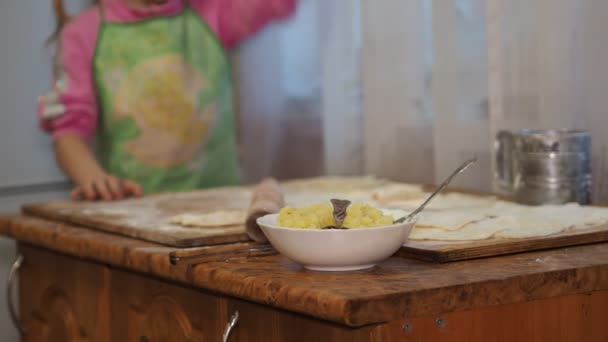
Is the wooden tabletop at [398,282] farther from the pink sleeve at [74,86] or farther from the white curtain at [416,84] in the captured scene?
the pink sleeve at [74,86]

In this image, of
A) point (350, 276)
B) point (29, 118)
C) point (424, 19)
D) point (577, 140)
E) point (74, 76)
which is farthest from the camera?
point (29, 118)

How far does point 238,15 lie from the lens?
2.14 m

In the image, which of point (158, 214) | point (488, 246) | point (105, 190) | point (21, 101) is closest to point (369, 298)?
point (488, 246)

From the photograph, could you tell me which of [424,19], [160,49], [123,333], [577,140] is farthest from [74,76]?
[577,140]

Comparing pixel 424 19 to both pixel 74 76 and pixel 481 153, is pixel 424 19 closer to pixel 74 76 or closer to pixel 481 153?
pixel 481 153

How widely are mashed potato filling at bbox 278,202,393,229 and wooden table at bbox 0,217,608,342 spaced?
5 cm

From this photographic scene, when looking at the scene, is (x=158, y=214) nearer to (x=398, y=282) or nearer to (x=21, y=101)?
(x=398, y=282)

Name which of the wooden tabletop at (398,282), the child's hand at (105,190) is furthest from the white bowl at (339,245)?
the child's hand at (105,190)

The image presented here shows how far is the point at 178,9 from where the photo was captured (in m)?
2.13

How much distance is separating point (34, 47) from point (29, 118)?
0.18 m

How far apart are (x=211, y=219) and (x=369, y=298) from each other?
46cm

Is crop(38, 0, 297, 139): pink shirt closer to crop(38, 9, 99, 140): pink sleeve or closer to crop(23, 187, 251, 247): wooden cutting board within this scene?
crop(38, 9, 99, 140): pink sleeve

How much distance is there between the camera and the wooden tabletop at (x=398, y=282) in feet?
2.68

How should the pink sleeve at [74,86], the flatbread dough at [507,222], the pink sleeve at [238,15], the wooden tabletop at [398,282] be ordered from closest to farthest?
the wooden tabletop at [398,282] → the flatbread dough at [507,222] → the pink sleeve at [74,86] → the pink sleeve at [238,15]
